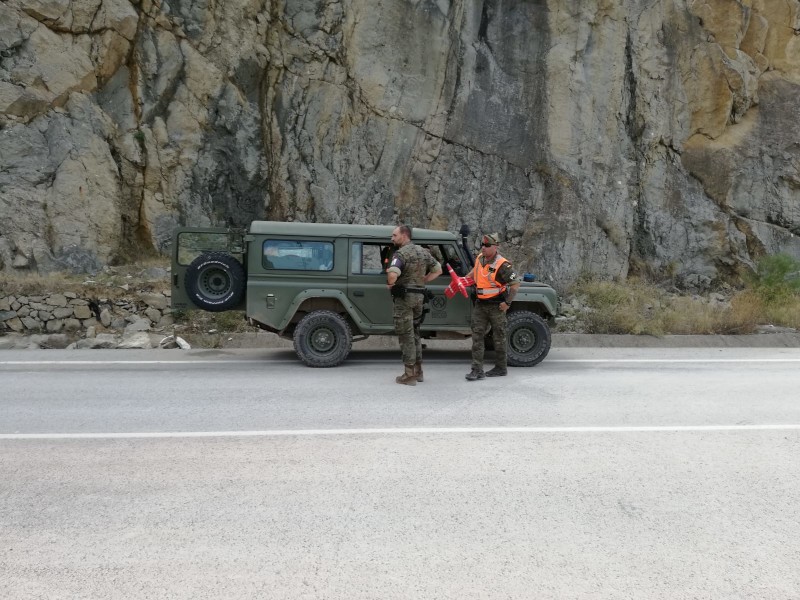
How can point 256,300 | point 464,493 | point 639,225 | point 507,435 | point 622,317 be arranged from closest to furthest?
point 464,493, point 507,435, point 256,300, point 622,317, point 639,225

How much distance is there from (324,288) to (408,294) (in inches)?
64.1

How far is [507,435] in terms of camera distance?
5078 millimetres

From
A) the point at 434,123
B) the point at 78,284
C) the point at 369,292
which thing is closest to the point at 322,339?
the point at 369,292

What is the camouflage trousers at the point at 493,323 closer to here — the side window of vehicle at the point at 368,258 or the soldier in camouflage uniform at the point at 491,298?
the soldier in camouflage uniform at the point at 491,298

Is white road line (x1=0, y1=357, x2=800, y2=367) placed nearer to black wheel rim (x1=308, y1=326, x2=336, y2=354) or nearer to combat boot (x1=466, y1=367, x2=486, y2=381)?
black wheel rim (x1=308, y1=326, x2=336, y2=354)

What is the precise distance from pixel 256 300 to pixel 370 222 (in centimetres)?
860

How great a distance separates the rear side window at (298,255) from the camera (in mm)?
8617

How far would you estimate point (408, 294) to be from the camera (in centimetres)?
748

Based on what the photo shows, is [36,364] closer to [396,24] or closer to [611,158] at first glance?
[396,24]

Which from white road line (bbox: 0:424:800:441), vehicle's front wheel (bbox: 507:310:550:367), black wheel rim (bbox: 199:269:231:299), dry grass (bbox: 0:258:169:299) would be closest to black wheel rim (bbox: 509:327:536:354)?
vehicle's front wheel (bbox: 507:310:550:367)

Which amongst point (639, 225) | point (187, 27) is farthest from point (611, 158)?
point (187, 27)

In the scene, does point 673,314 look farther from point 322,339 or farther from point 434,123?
point 434,123

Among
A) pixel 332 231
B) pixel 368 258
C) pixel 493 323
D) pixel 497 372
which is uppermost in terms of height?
pixel 332 231

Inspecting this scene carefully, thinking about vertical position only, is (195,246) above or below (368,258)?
above
